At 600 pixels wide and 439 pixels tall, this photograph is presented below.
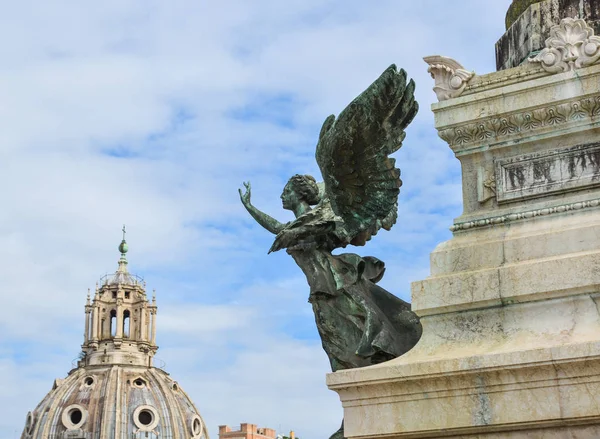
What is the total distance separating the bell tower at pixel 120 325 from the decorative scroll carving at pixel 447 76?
135274 millimetres

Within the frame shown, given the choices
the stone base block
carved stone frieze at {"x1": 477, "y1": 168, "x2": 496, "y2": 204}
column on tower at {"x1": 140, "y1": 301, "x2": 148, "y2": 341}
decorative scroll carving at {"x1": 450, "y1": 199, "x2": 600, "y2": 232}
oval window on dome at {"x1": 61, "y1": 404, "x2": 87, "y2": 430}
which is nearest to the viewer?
the stone base block

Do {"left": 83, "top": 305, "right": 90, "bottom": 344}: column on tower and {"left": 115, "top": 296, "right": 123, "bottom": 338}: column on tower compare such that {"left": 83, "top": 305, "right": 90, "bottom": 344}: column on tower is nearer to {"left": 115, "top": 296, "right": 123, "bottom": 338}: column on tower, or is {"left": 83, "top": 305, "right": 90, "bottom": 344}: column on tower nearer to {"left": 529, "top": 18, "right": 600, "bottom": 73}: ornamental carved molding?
{"left": 115, "top": 296, "right": 123, "bottom": 338}: column on tower

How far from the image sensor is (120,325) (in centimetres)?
14450

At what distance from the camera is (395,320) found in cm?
853

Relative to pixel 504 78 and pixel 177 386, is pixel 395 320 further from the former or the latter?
pixel 177 386

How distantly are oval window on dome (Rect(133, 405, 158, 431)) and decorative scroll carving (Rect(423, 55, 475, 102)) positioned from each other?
131m

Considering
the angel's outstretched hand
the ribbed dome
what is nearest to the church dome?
the ribbed dome

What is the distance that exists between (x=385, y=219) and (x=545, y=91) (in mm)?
1925

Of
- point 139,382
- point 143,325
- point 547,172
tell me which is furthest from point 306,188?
point 143,325

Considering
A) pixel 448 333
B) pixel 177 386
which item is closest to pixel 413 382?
pixel 448 333

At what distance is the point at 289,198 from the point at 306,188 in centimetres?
17

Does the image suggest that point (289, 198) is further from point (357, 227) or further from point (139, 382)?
point (139, 382)

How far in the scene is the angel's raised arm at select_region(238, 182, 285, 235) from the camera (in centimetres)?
940

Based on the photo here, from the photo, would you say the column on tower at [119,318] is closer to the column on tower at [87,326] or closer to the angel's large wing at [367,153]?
the column on tower at [87,326]
